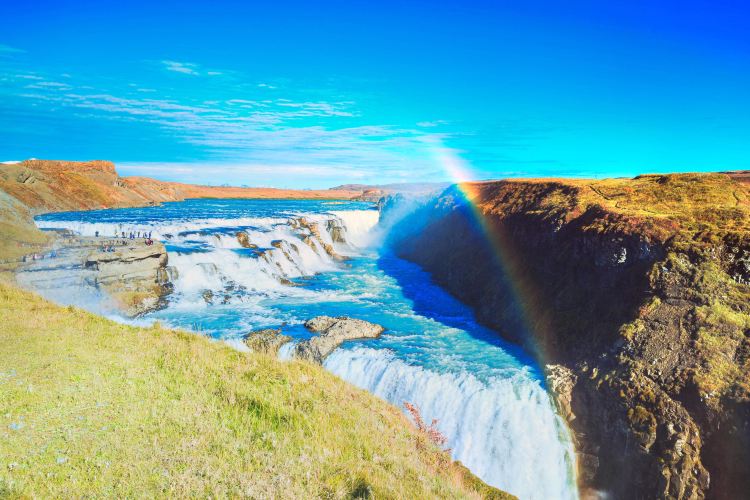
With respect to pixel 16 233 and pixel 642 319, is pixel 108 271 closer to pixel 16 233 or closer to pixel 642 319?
pixel 16 233

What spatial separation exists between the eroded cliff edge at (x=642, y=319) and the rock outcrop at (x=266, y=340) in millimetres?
11322

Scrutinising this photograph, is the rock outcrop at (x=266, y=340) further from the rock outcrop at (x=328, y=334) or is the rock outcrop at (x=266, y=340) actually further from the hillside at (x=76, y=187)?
the hillside at (x=76, y=187)

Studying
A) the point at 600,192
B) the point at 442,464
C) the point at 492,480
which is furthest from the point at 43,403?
the point at 600,192

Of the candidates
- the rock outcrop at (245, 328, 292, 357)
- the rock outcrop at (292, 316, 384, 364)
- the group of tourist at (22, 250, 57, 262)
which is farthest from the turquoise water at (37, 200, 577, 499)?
the group of tourist at (22, 250, 57, 262)

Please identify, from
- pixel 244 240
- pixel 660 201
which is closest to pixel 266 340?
pixel 244 240

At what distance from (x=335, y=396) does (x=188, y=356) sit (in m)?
3.63

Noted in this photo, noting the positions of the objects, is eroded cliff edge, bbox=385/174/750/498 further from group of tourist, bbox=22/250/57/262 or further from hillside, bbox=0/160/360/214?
hillside, bbox=0/160/360/214

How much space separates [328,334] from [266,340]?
284 centimetres

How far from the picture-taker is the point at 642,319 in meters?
14.7

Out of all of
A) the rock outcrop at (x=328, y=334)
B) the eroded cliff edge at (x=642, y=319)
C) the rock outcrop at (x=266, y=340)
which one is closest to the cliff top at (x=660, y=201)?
the eroded cliff edge at (x=642, y=319)

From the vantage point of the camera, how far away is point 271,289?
28641mm

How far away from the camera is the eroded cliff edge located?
11.1 m

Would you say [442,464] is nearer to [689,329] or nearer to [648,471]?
[648,471]

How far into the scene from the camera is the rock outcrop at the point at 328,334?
17.5 meters
